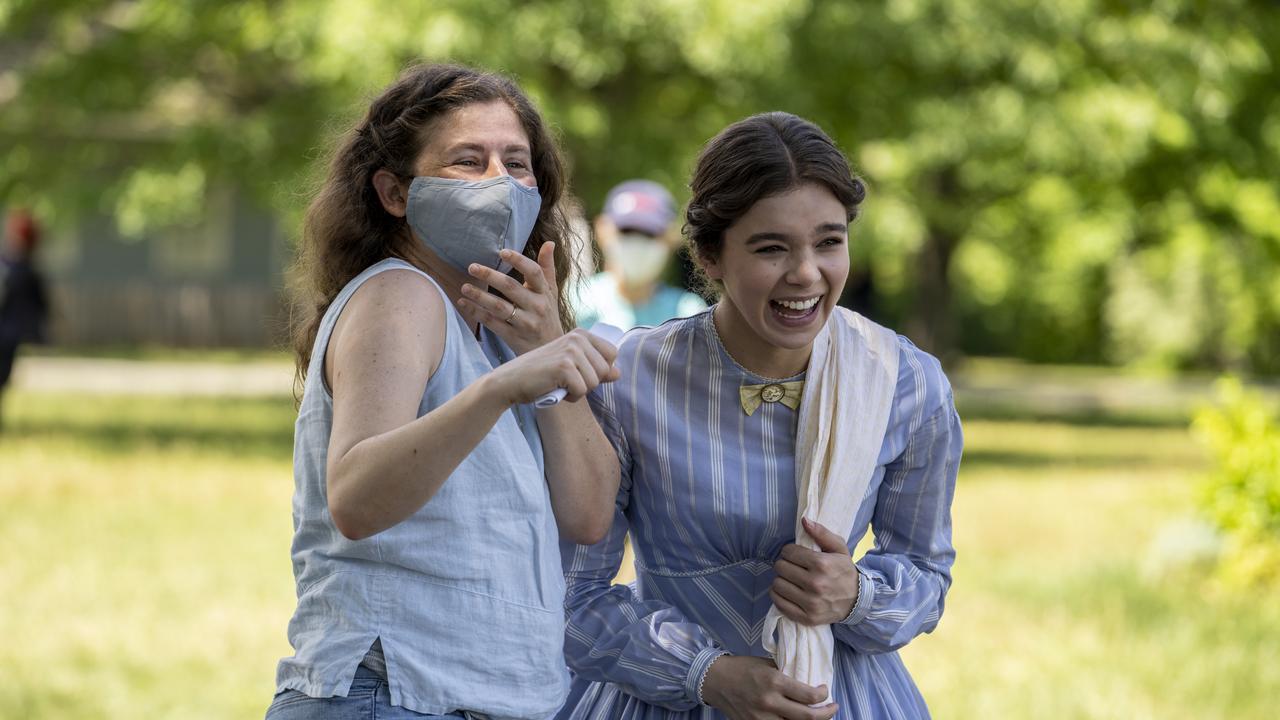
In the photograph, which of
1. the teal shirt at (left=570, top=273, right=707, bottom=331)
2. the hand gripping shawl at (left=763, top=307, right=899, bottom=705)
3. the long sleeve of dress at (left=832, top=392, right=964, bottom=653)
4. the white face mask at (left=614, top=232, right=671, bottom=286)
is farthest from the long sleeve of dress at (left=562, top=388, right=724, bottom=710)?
the white face mask at (left=614, top=232, right=671, bottom=286)

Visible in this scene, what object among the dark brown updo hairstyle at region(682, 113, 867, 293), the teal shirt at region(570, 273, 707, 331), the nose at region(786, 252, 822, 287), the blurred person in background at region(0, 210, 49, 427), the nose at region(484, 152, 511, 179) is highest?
the blurred person in background at region(0, 210, 49, 427)

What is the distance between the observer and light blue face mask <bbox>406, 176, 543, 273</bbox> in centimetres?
263

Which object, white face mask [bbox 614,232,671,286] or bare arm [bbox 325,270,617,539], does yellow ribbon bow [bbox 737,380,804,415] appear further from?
white face mask [bbox 614,232,671,286]

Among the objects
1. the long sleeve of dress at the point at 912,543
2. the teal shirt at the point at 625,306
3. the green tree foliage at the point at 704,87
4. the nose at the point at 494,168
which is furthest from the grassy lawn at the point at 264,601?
the nose at the point at 494,168

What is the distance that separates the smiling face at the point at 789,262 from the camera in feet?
9.59

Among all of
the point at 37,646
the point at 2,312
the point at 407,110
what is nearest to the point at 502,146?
the point at 407,110

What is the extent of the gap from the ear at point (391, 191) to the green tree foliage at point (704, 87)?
38.5 ft

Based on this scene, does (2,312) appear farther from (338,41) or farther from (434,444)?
(434,444)

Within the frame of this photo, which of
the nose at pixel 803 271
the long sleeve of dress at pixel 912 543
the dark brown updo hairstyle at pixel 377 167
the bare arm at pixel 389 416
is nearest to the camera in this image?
the bare arm at pixel 389 416

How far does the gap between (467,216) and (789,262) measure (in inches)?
23.5

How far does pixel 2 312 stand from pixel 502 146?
1489 cm

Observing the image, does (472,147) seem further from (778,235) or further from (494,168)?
(778,235)

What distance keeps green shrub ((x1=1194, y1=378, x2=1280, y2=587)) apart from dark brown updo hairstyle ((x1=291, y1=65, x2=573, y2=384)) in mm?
7103

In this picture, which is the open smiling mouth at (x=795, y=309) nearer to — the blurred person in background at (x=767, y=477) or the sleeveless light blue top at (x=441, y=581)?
the blurred person in background at (x=767, y=477)
